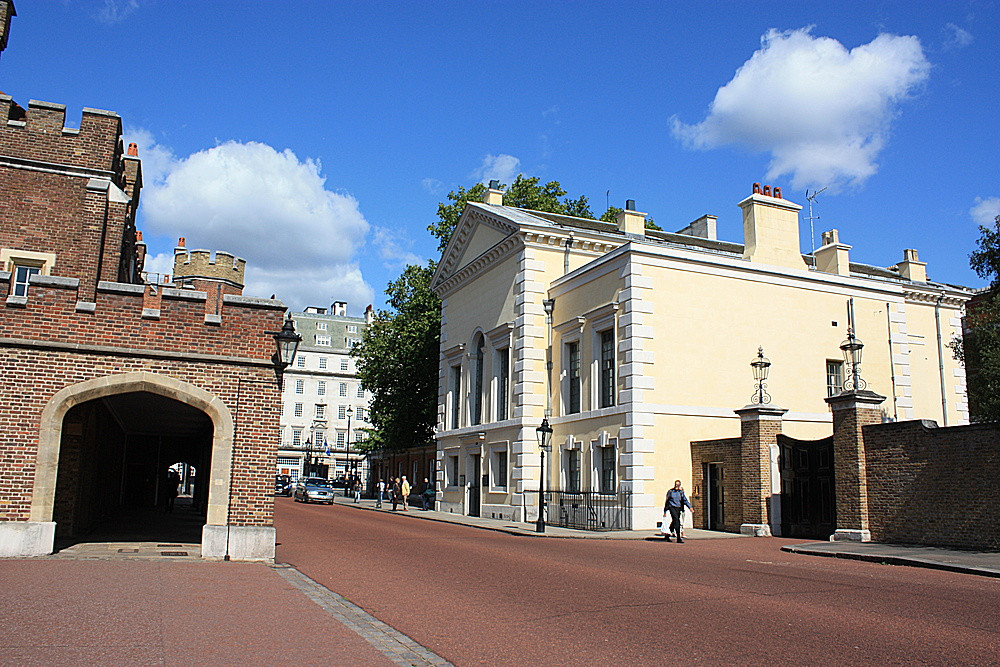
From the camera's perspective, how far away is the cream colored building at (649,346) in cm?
2577

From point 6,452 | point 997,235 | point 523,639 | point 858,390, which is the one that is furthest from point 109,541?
point 997,235

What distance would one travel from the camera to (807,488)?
71.2 feet

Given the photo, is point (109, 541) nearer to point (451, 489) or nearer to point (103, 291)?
point (103, 291)

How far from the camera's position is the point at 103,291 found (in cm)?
1407

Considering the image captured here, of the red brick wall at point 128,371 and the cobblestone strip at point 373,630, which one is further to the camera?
the red brick wall at point 128,371

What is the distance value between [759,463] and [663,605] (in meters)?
12.8

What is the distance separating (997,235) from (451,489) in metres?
24.8

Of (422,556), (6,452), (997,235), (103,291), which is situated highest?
(997,235)

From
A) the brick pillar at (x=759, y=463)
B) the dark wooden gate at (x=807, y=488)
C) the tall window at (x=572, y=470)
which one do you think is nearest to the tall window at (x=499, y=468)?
the tall window at (x=572, y=470)

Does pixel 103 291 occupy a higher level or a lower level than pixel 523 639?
higher

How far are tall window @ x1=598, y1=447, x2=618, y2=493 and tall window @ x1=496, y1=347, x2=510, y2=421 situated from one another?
686 cm

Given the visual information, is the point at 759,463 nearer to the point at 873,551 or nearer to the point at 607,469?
the point at 873,551

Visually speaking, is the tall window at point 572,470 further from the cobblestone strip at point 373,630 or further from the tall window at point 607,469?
the cobblestone strip at point 373,630

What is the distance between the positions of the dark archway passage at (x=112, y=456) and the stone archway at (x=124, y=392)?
1.54 metres
